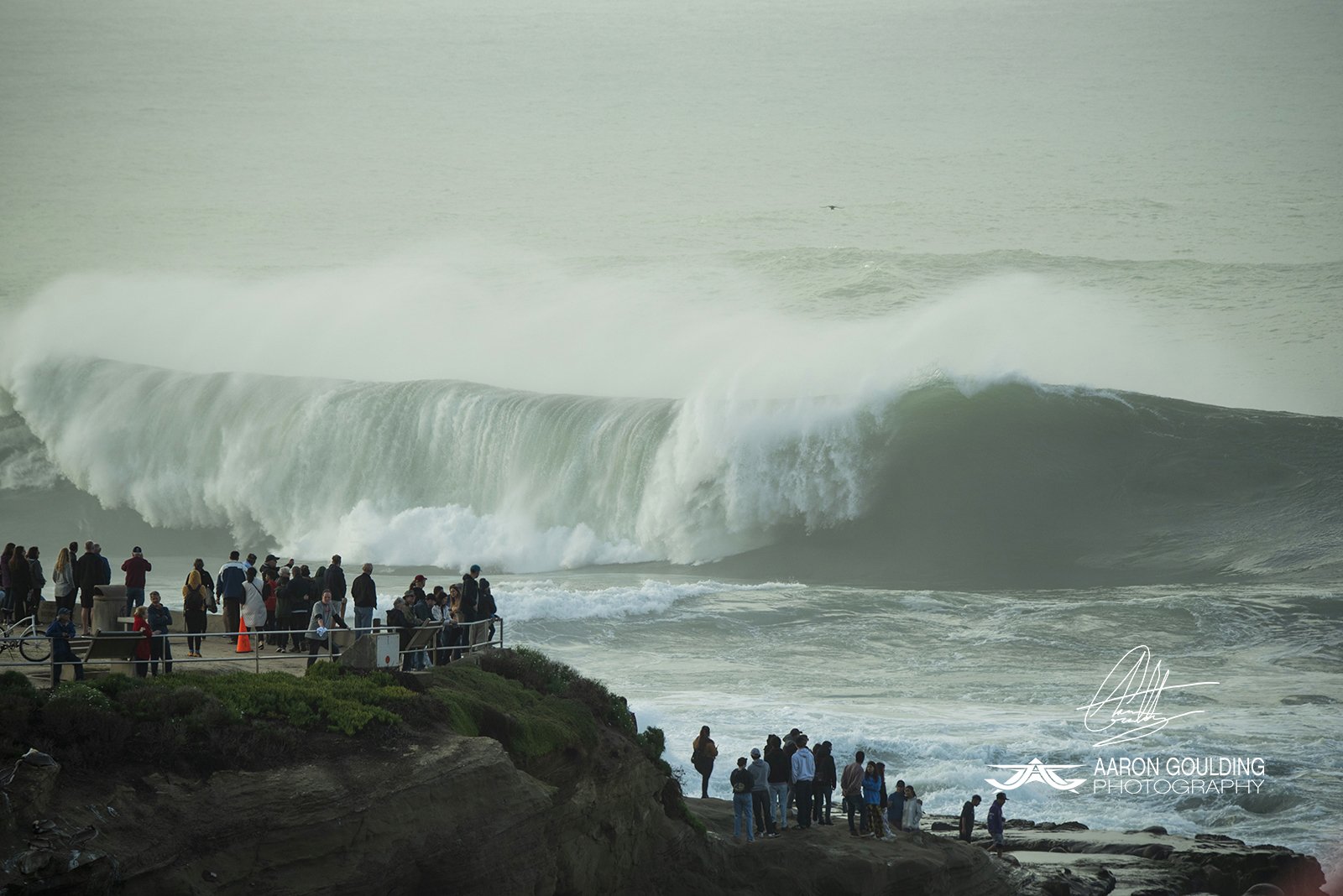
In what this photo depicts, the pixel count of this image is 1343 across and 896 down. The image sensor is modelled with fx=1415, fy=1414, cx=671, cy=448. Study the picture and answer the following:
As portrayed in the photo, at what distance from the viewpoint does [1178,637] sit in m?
25.9

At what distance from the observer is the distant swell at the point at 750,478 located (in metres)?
34.3

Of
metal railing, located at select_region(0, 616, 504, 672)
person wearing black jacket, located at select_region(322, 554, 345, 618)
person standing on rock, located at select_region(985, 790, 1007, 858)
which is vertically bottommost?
person standing on rock, located at select_region(985, 790, 1007, 858)

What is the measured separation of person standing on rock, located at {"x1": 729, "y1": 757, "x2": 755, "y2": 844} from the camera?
1345 centimetres

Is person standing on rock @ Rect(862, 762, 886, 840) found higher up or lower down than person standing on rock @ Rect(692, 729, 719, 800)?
lower down

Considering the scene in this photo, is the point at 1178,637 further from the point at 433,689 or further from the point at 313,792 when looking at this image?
the point at 313,792

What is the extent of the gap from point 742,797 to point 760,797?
271 millimetres

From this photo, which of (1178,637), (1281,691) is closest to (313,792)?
(1281,691)

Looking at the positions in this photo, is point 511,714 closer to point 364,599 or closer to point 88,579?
point 364,599

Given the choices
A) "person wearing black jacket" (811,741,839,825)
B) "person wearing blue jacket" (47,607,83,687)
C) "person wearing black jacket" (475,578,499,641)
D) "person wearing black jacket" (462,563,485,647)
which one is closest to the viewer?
A: "person wearing blue jacket" (47,607,83,687)

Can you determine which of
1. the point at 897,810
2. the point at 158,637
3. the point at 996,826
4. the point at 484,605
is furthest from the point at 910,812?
the point at 158,637

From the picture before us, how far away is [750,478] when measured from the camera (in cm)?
3762

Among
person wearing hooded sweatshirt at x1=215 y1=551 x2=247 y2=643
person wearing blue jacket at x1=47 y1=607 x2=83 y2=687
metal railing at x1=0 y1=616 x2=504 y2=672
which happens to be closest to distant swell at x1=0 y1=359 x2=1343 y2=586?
metal railing at x1=0 y1=616 x2=504 y2=672

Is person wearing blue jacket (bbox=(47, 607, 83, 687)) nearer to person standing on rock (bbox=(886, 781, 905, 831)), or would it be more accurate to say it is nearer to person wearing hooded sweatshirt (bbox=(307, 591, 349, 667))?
person wearing hooded sweatshirt (bbox=(307, 591, 349, 667))

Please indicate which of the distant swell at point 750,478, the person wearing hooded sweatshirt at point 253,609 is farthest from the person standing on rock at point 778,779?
the distant swell at point 750,478
